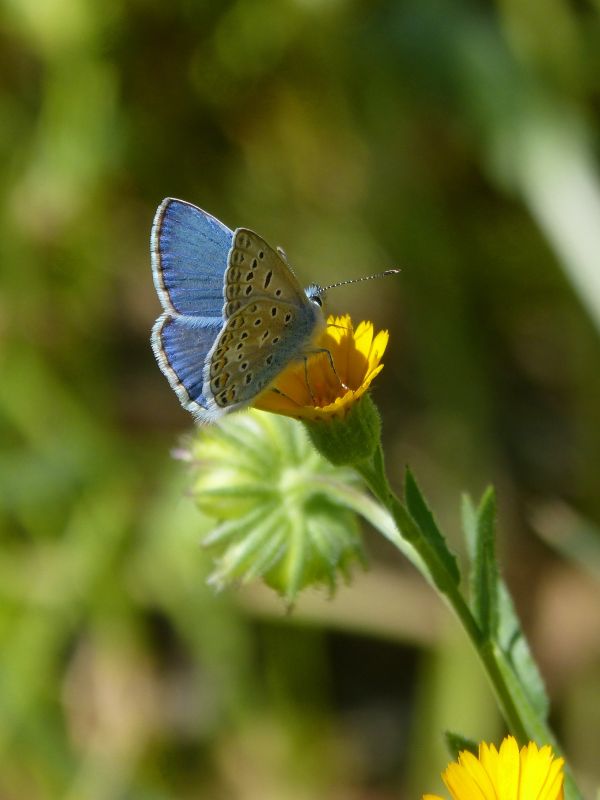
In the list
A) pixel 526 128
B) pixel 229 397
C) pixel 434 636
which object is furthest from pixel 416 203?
pixel 229 397

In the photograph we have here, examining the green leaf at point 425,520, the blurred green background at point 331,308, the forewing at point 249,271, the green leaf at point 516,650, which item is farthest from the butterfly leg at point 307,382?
the blurred green background at point 331,308

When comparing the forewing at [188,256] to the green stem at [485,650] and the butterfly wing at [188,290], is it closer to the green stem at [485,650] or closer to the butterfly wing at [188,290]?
the butterfly wing at [188,290]

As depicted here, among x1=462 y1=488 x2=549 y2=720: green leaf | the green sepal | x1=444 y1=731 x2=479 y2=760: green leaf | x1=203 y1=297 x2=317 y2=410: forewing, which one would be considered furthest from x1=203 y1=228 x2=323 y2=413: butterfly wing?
x1=444 y1=731 x2=479 y2=760: green leaf

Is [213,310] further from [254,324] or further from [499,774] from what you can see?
[499,774]

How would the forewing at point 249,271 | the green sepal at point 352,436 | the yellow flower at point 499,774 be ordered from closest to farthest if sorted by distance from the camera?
the yellow flower at point 499,774 → the green sepal at point 352,436 → the forewing at point 249,271

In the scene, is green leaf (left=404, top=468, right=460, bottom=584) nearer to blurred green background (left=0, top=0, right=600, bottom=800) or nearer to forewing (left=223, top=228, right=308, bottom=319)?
forewing (left=223, top=228, right=308, bottom=319)
